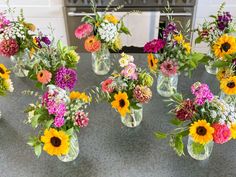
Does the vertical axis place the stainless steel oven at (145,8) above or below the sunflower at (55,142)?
above

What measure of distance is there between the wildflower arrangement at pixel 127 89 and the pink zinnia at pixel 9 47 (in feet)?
1.73

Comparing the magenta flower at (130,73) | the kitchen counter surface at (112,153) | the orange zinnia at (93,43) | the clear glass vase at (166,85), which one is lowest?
the kitchen counter surface at (112,153)

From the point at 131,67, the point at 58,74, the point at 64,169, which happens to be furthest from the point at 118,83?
the point at 64,169

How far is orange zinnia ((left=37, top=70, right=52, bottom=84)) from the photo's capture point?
126cm

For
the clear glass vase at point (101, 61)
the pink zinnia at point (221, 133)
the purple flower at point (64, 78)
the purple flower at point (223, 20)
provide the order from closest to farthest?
the pink zinnia at point (221, 133) < the purple flower at point (64, 78) < the purple flower at point (223, 20) < the clear glass vase at point (101, 61)

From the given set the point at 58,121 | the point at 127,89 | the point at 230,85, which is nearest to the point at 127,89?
the point at 127,89

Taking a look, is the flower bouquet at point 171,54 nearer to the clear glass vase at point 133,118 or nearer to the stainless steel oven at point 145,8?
the clear glass vase at point 133,118

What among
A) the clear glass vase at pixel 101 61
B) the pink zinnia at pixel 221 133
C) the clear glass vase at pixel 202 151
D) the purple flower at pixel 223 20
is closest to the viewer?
the pink zinnia at pixel 221 133

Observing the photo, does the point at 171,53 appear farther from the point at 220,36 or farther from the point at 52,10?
the point at 52,10

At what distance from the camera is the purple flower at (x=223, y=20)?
55.1 inches

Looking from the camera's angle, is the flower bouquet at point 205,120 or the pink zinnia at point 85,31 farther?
the pink zinnia at point 85,31

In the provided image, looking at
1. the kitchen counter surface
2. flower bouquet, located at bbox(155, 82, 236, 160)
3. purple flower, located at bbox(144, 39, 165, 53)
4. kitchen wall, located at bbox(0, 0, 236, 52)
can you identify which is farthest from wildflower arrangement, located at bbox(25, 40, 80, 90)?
kitchen wall, located at bbox(0, 0, 236, 52)

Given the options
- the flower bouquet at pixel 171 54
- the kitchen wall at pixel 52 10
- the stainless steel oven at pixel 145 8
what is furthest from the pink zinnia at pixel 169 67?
the kitchen wall at pixel 52 10

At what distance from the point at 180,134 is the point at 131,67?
1.02 feet
